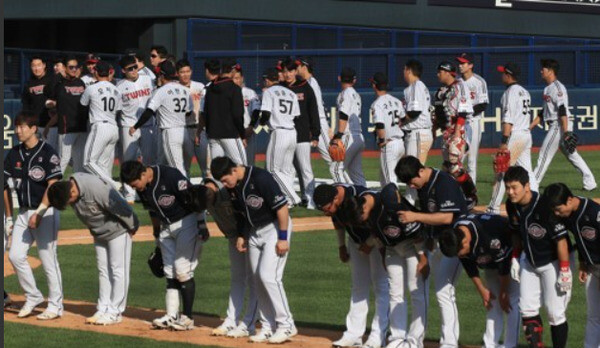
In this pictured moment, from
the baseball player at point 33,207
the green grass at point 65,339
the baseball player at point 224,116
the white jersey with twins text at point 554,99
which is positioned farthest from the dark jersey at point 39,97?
the green grass at point 65,339

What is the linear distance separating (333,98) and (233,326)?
16751 millimetres

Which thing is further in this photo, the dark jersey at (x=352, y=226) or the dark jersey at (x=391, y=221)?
the dark jersey at (x=352, y=226)

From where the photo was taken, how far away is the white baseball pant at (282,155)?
17203 millimetres

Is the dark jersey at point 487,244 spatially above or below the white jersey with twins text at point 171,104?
below

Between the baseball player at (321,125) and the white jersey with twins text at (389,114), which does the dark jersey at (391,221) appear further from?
the baseball player at (321,125)

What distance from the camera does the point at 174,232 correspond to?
37.2 ft

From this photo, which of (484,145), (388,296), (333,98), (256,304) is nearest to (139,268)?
(256,304)

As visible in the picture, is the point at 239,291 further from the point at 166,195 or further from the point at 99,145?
the point at 99,145

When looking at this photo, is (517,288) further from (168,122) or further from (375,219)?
(168,122)

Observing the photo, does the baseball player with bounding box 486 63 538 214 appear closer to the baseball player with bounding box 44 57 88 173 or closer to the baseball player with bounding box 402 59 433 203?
the baseball player with bounding box 402 59 433 203

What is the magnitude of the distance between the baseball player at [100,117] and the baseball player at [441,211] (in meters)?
8.35

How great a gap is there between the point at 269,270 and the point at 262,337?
564 millimetres

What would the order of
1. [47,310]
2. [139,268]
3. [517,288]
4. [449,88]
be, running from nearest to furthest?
[517,288] → [47,310] → [139,268] → [449,88]

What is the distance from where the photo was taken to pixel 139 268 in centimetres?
1464
